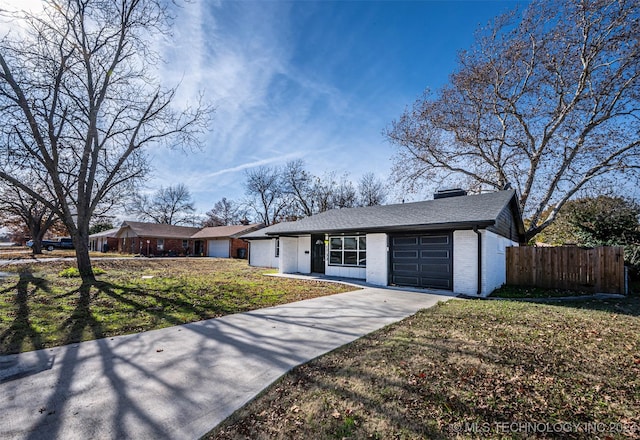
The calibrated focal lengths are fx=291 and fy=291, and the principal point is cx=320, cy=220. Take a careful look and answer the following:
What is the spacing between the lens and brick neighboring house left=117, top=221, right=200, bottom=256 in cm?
3312

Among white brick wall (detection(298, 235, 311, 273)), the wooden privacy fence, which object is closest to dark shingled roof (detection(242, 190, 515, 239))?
white brick wall (detection(298, 235, 311, 273))

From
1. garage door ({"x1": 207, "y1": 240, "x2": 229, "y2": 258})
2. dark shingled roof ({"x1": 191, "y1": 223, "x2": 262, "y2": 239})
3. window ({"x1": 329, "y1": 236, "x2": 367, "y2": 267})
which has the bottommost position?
garage door ({"x1": 207, "y1": 240, "x2": 229, "y2": 258})

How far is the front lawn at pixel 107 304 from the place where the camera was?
509 cm

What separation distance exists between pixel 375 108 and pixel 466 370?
35.4 ft

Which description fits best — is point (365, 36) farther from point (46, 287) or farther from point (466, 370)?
point (46, 287)

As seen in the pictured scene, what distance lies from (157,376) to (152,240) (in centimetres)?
3484

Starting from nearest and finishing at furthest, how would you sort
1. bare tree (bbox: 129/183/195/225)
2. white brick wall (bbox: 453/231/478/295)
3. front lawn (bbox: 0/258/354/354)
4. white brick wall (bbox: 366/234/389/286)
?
front lawn (bbox: 0/258/354/354) → white brick wall (bbox: 453/231/478/295) → white brick wall (bbox: 366/234/389/286) → bare tree (bbox: 129/183/195/225)

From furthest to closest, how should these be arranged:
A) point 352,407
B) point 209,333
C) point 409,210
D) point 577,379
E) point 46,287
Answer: point 409,210 < point 46,287 < point 209,333 < point 577,379 < point 352,407

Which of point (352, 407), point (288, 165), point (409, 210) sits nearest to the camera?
point (352, 407)

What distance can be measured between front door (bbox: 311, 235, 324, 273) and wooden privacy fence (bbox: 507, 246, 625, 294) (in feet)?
27.5

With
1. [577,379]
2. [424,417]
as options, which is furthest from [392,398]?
[577,379]

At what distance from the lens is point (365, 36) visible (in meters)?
9.26

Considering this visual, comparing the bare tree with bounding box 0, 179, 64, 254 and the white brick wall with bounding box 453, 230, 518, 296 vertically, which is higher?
the bare tree with bounding box 0, 179, 64, 254

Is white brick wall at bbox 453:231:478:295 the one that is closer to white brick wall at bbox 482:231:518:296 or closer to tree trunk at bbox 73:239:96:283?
white brick wall at bbox 482:231:518:296
